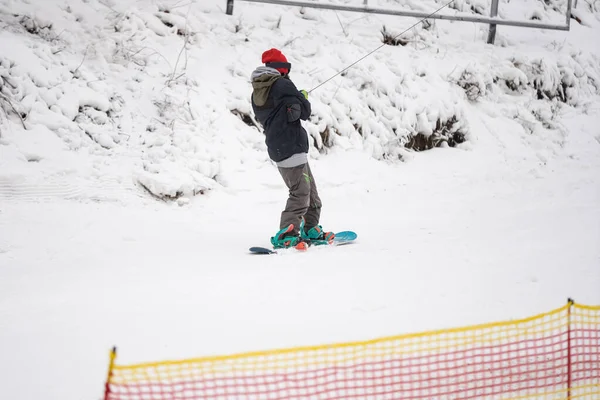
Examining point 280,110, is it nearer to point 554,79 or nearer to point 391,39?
point 391,39

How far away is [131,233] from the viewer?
5191 mm

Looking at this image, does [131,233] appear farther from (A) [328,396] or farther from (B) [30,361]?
(A) [328,396]

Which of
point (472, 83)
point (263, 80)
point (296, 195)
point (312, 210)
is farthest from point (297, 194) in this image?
point (472, 83)

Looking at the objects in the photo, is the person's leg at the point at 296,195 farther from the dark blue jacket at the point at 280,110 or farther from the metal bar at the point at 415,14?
the metal bar at the point at 415,14

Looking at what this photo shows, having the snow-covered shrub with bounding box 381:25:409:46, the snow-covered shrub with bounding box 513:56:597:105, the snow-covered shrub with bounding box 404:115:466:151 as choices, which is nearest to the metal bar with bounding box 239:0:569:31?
the snow-covered shrub with bounding box 381:25:409:46

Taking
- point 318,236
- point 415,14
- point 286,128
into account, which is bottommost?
point 318,236

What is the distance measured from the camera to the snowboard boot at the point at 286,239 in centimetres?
495

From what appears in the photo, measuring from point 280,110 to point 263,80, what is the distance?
31 cm

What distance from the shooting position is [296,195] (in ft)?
16.3

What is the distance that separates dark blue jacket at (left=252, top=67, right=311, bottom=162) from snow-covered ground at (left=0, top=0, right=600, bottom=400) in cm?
100

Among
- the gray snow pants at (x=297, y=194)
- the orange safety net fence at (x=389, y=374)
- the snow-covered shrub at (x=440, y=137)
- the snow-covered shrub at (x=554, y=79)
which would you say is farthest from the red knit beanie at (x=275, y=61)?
the snow-covered shrub at (x=554, y=79)

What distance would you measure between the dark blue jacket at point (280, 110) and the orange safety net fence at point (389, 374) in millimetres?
2371

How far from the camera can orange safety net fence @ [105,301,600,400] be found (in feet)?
8.11

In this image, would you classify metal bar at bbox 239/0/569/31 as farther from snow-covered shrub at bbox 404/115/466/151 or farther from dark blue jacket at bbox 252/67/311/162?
dark blue jacket at bbox 252/67/311/162
